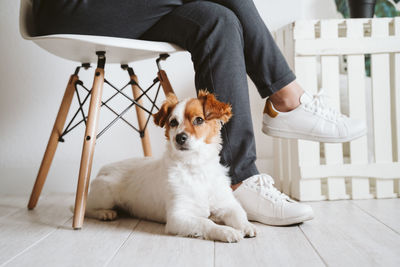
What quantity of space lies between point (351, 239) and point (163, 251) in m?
0.48

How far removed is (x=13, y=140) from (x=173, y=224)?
135cm

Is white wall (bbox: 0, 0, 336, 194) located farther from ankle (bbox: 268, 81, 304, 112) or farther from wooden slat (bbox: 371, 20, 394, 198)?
ankle (bbox: 268, 81, 304, 112)

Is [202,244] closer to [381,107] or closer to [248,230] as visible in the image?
[248,230]

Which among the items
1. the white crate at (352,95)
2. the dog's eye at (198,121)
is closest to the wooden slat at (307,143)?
the white crate at (352,95)

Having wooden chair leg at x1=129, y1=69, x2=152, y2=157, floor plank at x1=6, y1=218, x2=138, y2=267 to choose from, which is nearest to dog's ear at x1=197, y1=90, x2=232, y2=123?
floor plank at x1=6, y1=218, x2=138, y2=267

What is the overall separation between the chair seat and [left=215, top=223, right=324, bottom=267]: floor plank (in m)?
0.67

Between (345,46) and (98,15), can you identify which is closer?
(98,15)

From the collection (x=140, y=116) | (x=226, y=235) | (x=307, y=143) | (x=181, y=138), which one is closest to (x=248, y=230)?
(x=226, y=235)

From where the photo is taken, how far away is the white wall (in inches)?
79.1

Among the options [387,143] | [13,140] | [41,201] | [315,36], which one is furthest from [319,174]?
[13,140]

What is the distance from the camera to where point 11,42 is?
2.01 m

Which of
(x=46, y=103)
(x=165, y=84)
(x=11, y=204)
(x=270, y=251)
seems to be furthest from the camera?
(x=46, y=103)

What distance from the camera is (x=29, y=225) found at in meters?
1.27

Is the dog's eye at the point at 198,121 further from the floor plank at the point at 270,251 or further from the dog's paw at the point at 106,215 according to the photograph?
the dog's paw at the point at 106,215
